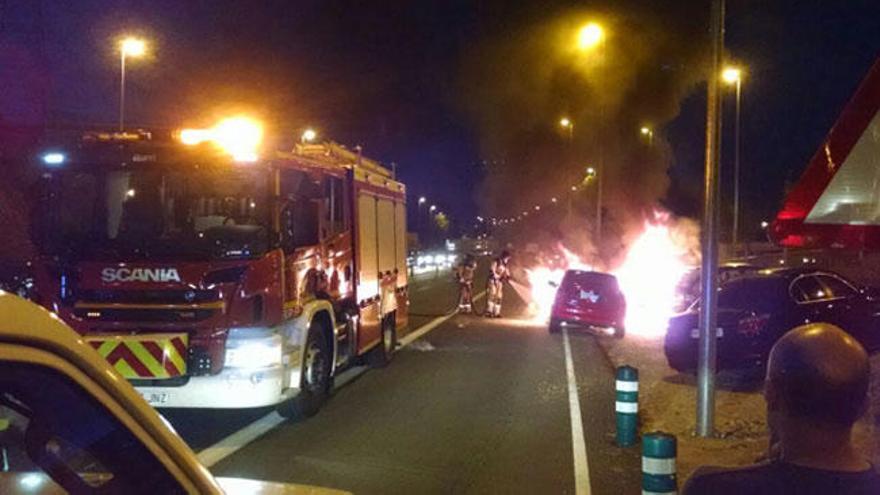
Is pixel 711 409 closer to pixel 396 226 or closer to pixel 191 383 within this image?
pixel 191 383

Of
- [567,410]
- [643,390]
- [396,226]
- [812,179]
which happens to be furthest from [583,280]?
[812,179]

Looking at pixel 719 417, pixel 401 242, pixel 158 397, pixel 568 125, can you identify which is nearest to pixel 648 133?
pixel 568 125

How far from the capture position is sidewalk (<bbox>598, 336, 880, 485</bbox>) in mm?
8336

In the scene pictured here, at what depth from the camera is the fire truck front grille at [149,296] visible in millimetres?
8680

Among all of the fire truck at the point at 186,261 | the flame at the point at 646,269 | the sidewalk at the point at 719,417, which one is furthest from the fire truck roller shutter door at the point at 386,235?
the flame at the point at 646,269

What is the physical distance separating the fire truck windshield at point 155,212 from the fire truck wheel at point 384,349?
5297 mm

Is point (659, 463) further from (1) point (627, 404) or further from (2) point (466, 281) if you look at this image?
(2) point (466, 281)

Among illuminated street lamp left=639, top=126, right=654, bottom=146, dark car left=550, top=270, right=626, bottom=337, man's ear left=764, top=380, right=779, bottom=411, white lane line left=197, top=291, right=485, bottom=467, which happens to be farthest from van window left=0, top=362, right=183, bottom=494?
illuminated street lamp left=639, top=126, right=654, bottom=146

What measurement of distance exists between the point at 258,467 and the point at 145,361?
151cm

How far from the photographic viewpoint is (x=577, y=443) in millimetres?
8992

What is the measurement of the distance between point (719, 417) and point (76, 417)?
372 inches

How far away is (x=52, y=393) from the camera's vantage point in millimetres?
1726

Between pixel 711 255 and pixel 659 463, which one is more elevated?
pixel 711 255

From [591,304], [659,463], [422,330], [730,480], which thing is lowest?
[422,330]
